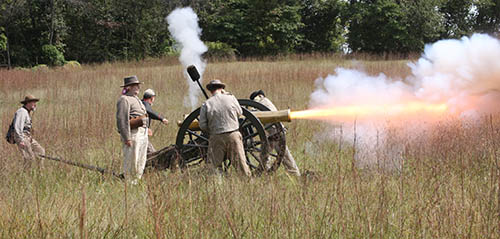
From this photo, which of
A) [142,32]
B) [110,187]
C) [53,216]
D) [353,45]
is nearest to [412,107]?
[110,187]

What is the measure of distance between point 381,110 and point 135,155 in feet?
13.1

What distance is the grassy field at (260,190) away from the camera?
325 cm

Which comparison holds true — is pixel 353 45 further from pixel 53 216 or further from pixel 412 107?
pixel 53 216

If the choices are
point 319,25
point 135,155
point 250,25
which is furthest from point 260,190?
point 319,25

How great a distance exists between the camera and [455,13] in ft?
107

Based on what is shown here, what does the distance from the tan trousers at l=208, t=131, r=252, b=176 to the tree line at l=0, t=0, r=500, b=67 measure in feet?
70.7

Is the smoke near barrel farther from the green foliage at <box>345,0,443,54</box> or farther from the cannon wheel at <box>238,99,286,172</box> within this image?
the green foliage at <box>345,0,443,54</box>

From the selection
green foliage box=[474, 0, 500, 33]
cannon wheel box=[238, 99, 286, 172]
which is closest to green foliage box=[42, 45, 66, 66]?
cannon wheel box=[238, 99, 286, 172]

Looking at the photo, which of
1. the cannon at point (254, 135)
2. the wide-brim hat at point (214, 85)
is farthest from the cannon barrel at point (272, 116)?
the wide-brim hat at point (214, 85)

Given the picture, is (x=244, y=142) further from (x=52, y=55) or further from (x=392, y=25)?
(x=392, y=25)

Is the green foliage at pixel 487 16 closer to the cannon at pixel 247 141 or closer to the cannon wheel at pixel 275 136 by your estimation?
the cannon wheel at pixel 275 136

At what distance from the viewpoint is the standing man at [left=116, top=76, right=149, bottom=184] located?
19.0 ft

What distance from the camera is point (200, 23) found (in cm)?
2933

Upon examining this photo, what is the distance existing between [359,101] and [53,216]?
5.17m
